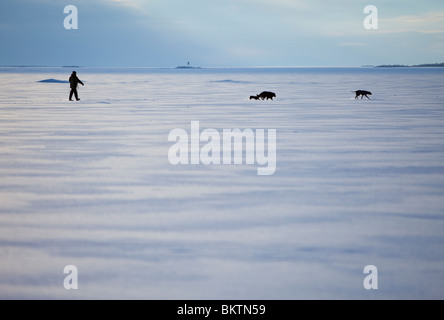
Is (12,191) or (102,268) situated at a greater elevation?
(12,191)

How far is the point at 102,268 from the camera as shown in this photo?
5.04m

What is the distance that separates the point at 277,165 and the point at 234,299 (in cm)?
553

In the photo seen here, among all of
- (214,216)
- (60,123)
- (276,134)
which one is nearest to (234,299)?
(214,216)

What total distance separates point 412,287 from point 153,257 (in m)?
2.08

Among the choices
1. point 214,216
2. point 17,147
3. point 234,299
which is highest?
point 17,147

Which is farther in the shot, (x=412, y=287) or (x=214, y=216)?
(x=214, y=216)

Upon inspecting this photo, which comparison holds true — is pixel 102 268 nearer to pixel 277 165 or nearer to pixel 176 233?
pixel 176 233

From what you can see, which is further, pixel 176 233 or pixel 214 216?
pixel 214 216

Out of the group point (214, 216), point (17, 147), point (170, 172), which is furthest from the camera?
point (17, 147)

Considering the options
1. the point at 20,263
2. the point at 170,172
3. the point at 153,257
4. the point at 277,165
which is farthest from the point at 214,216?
the point at 277,165

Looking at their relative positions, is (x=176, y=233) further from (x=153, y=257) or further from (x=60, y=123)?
(x=60, y=123)

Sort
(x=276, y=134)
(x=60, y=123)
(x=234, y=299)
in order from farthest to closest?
(x=60, y=123)
(x=276, y=134)
(x=234, y=299)

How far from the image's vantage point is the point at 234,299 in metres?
4.42

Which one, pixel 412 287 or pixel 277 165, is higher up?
pixel 277 165
